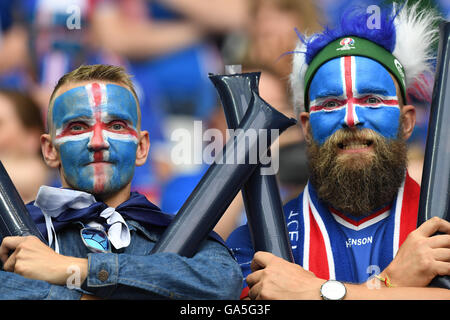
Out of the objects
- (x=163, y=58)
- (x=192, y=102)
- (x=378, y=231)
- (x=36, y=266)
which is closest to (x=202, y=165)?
(x=192, y=102)

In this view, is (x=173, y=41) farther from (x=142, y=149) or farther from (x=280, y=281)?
(x=280, y=281)

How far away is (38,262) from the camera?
2729 mm

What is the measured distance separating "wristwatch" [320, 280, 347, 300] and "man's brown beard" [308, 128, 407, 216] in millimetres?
655

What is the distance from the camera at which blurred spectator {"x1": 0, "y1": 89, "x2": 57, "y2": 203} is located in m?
4.39

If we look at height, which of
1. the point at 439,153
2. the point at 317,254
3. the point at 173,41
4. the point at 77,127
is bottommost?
the point at 317,254

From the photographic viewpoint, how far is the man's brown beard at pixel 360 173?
3475mm

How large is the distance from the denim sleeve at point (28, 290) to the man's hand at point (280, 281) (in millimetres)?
648

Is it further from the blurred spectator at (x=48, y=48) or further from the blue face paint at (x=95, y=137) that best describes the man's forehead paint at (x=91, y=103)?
the blurred spectator at (x=48, y=48)

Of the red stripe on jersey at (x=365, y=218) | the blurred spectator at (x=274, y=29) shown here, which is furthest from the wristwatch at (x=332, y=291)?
the blurred spectator at (x=274, y=29)

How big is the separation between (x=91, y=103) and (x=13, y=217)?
1.70 ft

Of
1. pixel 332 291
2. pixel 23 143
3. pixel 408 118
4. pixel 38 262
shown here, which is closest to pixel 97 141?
pixel 38 262

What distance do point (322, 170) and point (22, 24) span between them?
7.07 ft

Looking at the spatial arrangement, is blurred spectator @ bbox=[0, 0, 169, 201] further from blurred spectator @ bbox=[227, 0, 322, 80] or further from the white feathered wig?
the white feathered wig
